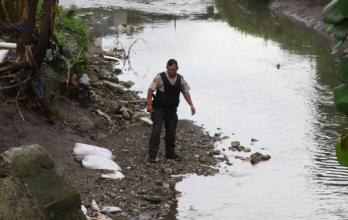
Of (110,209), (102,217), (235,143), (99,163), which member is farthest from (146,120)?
(102,217)

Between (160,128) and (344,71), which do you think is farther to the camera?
(160,128)

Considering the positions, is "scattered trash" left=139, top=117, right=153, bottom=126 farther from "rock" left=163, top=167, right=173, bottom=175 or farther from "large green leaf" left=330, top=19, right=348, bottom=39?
"large green leaf" left=330, top=19, right=348, bottom=39

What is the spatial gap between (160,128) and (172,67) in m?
1.13

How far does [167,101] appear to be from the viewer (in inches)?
390

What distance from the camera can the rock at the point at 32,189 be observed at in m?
5.84

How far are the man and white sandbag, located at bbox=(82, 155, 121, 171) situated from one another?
76 centimetres

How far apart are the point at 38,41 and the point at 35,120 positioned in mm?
1372

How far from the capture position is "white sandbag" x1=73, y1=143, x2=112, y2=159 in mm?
9984

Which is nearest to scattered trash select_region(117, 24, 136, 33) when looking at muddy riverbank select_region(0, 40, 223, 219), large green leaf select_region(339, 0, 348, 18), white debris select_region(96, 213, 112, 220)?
muddy riverbank select_region(0, 40, 223, 219)

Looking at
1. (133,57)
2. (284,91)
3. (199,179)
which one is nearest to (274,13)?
(133,57)

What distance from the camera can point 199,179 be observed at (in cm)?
995

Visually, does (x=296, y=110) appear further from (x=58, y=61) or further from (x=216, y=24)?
(x=216, y=24)

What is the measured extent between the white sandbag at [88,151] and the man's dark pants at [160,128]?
76cm

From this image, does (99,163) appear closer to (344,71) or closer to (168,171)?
(168,171)
